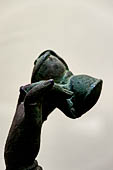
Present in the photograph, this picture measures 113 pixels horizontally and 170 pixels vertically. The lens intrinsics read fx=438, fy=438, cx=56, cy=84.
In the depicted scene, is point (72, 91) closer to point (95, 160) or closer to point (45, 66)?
point (45, 66)

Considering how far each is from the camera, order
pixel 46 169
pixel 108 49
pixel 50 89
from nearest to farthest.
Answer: pixel 50 89 < pixel 46 169 < pixel 108 49

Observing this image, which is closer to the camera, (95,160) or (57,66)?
(57,66)

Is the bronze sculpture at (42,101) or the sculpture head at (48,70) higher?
the sculpture head at (48,70)

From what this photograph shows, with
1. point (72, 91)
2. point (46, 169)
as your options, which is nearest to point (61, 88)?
point (72, 91)

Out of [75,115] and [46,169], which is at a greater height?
[75,115]

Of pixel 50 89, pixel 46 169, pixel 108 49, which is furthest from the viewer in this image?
pixel 108 49
